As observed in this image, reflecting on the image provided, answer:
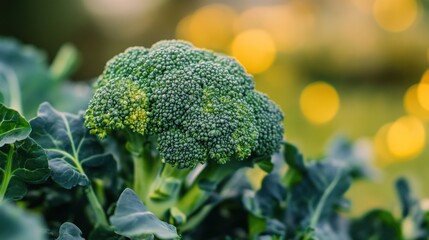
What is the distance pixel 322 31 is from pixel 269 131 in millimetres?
3490

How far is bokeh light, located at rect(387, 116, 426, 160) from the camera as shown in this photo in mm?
2406

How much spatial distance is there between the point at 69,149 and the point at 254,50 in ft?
9.78

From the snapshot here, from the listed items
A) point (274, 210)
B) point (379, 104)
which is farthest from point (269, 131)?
point (379, 104)

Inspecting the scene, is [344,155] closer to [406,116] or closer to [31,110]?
[31,110]

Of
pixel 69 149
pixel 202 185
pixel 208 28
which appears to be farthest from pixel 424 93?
pixel 69 149

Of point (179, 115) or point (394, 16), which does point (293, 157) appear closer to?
point (179, 115)

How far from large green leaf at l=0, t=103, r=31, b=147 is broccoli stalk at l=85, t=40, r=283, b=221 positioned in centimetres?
10

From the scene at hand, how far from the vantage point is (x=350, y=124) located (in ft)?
9.62

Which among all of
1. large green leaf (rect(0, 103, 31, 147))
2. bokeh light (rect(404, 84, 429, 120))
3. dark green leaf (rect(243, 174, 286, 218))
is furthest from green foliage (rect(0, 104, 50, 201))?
bokeh light (rect(404, 84, 429, 120))

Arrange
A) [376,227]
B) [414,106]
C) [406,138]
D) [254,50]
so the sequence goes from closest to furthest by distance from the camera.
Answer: [376,227], [406,138], [414,106], [254,50]

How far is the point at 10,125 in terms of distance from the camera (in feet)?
2.56

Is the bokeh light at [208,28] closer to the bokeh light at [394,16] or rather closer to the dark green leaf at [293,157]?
the bokeh light at [394,16]

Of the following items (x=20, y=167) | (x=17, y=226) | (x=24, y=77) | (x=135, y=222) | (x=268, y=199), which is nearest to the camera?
(x=17, y=226)

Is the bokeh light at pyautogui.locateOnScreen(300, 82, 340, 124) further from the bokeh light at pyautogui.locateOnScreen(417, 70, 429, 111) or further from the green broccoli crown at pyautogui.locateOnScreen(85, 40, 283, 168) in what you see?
the green broccoli crown at pyautogui.locateOnScreen(85, 40, 283, 168)
